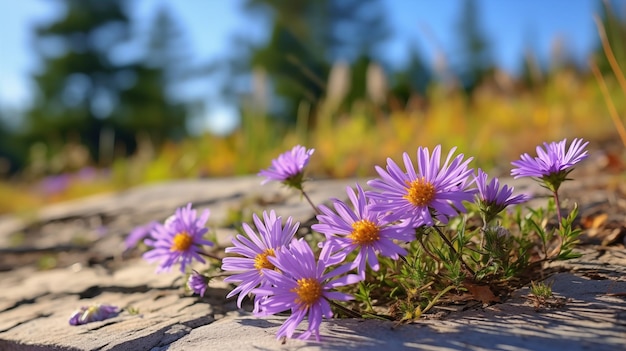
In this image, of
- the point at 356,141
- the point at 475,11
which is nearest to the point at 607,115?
the point at 356,141

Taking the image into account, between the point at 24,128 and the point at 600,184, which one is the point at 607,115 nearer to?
the point at 600,184

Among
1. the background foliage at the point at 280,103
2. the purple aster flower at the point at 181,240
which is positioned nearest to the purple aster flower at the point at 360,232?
the purple aster flower at the point at 181,240

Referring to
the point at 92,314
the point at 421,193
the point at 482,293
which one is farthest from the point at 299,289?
the point at 92,314

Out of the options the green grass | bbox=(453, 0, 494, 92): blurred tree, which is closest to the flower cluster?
the green grass

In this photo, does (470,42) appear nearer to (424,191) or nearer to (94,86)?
(94,86)

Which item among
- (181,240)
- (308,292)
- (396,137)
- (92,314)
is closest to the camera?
(308,292)

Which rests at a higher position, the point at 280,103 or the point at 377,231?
the point at 280,103

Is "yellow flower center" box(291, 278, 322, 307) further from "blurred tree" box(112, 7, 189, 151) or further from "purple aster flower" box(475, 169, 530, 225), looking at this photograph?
"blurred tree" box(112, 7, 189, 151)
